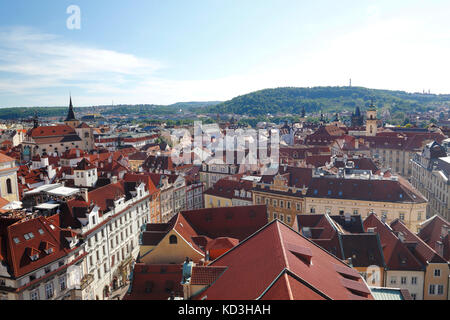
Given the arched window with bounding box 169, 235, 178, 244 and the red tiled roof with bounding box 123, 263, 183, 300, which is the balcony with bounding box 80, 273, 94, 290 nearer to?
the red tiled roof with bounding box 123, 263, 183, 300

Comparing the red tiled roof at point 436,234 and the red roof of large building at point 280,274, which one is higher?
the red roof of large building at point 280,274

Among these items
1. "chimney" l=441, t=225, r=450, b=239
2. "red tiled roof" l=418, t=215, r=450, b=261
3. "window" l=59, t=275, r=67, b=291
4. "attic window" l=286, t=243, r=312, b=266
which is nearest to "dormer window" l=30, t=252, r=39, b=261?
"window" l=59, t=275, r=67, b=291

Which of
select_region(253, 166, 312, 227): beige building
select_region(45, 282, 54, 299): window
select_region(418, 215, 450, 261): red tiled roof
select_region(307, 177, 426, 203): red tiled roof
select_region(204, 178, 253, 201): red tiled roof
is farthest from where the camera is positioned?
select_region(204, 178, 253, 201): red tiled roof

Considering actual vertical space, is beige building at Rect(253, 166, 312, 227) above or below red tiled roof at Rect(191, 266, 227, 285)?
below

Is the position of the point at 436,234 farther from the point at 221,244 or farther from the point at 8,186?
the point at 8,186

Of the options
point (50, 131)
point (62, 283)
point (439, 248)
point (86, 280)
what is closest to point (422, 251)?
point (439, 248)

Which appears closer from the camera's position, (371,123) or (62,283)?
(62,283)

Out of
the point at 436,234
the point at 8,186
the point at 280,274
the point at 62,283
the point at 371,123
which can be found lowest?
the point at 62,283

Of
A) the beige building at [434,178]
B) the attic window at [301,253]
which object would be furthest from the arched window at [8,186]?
the beige building at [434,178]

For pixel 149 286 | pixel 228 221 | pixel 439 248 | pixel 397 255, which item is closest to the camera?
pixel 149 286

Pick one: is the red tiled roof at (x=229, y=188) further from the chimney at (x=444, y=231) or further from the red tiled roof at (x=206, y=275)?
the red tiled roof at (x=206, y=275)

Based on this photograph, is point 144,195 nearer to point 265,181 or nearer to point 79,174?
point 79,174
